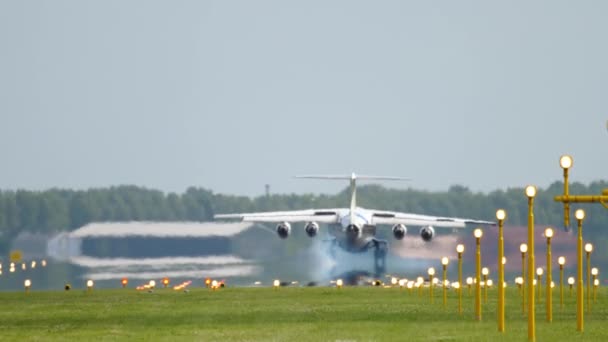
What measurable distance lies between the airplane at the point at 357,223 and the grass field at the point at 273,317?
39744mm

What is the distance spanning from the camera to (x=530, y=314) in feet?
133

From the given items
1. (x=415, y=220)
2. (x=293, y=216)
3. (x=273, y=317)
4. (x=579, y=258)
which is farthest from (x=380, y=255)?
(x=579, y=258)

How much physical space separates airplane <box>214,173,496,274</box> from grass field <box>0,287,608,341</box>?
39744mm

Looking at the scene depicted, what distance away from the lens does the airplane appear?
121625 millimetres

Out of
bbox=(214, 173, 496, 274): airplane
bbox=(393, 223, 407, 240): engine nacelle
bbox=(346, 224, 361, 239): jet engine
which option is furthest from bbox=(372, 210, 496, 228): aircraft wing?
bbox=(346, 224, 361, 239): jet engine

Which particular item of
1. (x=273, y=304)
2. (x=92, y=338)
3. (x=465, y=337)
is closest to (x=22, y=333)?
(x=92, y=338)

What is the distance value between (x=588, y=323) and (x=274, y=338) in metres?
11.3

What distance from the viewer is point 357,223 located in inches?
4835

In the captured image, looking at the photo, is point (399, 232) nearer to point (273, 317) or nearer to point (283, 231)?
point (283, 231)

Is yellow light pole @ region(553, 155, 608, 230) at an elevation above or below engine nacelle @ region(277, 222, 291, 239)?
below

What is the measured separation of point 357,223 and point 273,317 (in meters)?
67.3

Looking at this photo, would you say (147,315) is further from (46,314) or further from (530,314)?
(530,314)

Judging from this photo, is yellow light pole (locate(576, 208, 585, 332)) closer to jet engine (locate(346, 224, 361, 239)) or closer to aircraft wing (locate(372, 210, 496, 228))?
jet engine (locate(346, 224, 361, 239))

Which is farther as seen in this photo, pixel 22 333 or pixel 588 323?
pixel 588 323
